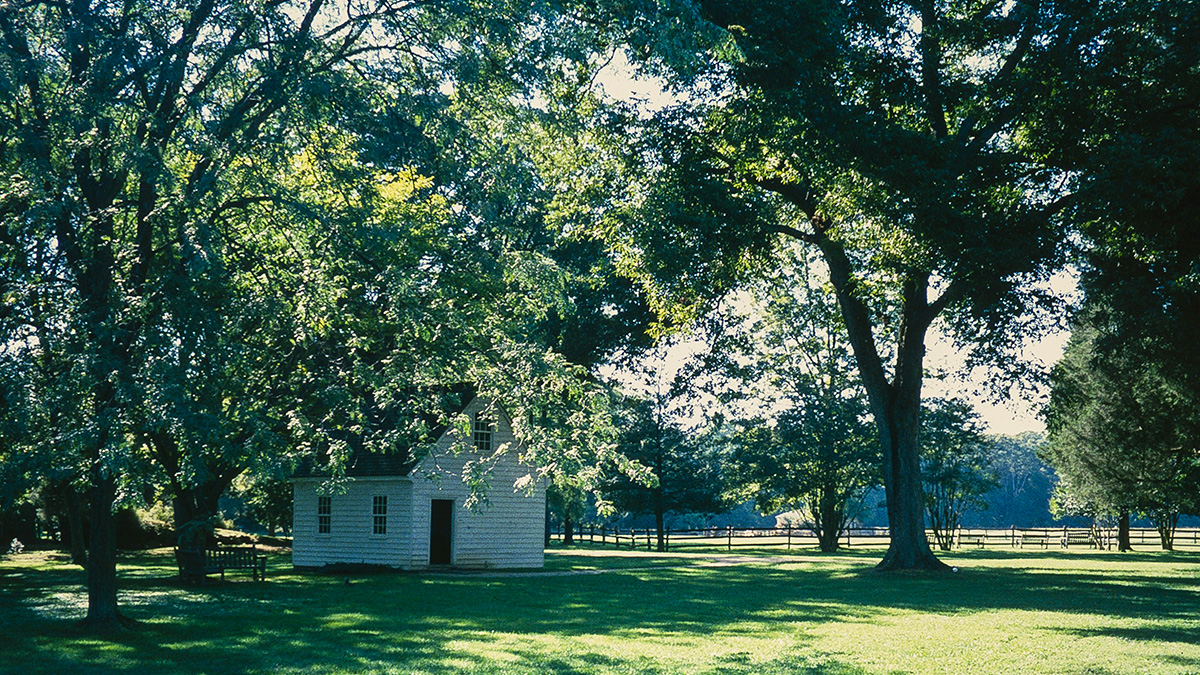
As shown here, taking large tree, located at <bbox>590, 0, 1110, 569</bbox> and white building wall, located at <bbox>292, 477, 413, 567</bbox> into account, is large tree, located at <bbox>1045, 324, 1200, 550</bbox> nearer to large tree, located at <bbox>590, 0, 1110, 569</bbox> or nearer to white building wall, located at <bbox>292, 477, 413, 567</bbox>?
large tree, located at <bbox>590, 0, 1110, 569</bbox>

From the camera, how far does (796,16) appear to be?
19.5 m

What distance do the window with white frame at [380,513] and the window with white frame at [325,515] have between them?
1.99 m

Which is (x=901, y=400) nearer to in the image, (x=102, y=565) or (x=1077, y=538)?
(x=102, y=565)

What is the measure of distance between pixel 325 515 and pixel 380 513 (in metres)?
2.67

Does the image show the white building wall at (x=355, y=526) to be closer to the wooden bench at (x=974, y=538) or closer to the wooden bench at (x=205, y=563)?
the wooden bench at (x=205, y=563)

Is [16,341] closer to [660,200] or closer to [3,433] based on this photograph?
[3,433]

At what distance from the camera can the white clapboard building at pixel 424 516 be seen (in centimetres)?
2808

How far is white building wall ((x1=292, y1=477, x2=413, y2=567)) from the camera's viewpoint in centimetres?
2812

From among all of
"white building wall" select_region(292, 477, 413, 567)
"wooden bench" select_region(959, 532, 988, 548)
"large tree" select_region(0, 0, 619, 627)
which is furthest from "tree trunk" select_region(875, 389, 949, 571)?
"wooden bench" select_region(959, 532, 988, 548)

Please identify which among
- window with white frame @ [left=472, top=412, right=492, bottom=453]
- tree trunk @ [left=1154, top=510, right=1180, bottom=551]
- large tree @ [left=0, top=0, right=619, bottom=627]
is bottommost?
tree trunk @ [left=1154, top=510, right=1180, bottom=551]

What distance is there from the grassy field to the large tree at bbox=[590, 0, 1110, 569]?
6485 mm

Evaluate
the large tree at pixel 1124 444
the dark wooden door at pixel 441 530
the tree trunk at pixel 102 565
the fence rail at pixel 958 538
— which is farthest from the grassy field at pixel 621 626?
the fence rail at pixel 958 538

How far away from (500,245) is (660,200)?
8933 millimetres

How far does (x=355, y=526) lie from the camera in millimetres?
29312
